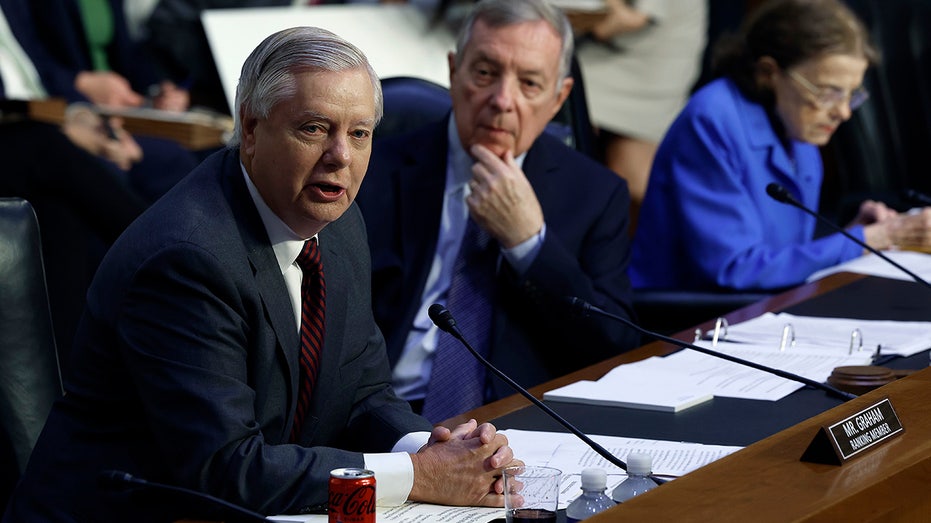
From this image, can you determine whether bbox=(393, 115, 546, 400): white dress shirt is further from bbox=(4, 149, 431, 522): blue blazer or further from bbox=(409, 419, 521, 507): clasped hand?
bbox=(409, 419, 521, 507): clasped hand

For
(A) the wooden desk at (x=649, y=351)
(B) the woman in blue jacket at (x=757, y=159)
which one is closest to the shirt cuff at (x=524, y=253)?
(A) the wooden desk at (x=649, y=351)

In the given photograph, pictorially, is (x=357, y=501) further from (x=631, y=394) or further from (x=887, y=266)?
(x=887, y=266)

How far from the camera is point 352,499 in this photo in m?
1.36

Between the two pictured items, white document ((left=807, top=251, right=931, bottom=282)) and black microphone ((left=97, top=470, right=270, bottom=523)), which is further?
white document ((left=807, top=251, right=931, bottom=282))

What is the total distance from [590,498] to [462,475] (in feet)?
0.65

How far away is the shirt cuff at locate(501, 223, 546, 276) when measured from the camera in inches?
103

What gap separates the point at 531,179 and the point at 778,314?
1.84ft

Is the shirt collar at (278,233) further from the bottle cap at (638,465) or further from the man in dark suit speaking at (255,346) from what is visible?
the bottle cap at (638,465)

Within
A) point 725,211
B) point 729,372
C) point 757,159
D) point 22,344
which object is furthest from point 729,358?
point 757,159

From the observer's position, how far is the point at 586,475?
1.45 m

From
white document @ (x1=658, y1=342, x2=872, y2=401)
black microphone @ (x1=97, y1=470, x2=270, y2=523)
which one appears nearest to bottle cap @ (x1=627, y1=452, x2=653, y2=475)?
black microphone @ (x1=97, y1=470, x2=270, y2=523)

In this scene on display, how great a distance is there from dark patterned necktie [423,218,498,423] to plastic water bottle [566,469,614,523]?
1071 millimetres

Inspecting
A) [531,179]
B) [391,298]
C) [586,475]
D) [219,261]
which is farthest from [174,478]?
[531,179]

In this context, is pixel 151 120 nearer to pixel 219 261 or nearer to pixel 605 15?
pixel 605 15
